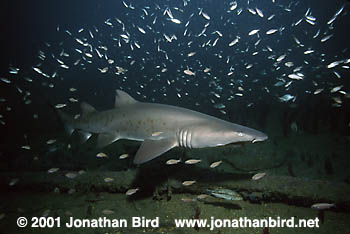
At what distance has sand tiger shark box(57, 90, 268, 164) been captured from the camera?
11.1ft

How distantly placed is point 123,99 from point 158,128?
1.48 meters

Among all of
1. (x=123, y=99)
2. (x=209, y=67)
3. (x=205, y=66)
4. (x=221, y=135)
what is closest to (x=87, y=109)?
(x=123, y=99)

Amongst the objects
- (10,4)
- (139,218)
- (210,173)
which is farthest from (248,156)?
(10,4)

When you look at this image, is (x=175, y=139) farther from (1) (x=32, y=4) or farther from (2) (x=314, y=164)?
(1) (x=32, y=4)

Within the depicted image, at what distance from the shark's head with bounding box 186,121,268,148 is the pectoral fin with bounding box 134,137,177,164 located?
0.39m

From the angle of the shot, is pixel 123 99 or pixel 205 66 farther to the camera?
pixel 205 66

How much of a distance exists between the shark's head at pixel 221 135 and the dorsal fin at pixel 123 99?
199 centimetres

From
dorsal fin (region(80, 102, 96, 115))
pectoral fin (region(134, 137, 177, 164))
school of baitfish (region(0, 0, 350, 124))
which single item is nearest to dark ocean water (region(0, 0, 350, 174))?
school of baitfish (region(0, 0, 350, 124))

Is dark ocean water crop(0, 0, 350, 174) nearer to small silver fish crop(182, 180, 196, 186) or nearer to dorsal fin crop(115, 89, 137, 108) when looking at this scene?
dorsal fin crop(115, 89, 137, 108)

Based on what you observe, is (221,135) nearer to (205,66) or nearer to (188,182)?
(188,182)

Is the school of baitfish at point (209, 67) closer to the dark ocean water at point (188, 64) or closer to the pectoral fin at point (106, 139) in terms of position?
the dark ocean water at point (188, 64)

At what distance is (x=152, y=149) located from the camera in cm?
365

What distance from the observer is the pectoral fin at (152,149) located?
345 centimetres

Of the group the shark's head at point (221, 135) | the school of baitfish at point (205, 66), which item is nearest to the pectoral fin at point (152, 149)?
the shark's head at point (221, 135)
